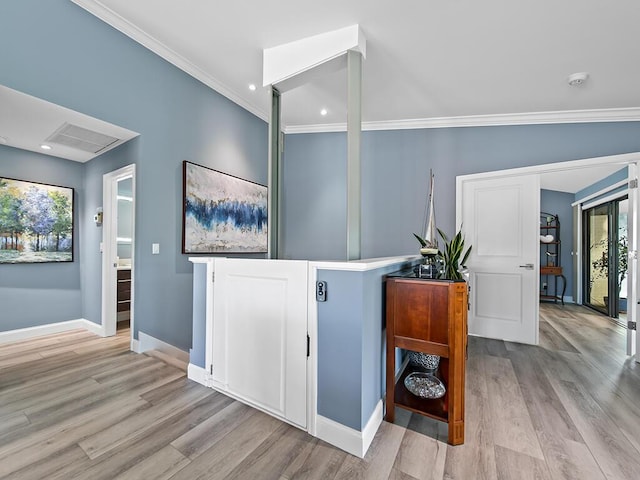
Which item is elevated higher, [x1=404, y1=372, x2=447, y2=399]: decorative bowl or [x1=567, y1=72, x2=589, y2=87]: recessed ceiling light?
[x1=567, y1=72, x2=589, y2=87]: recessed ceiling light

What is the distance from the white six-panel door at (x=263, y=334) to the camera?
5.58ft

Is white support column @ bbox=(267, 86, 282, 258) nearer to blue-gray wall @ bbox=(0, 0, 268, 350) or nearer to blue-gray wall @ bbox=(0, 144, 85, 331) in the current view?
blue-gray wall @ bbox=(0, 0, 268, 350)

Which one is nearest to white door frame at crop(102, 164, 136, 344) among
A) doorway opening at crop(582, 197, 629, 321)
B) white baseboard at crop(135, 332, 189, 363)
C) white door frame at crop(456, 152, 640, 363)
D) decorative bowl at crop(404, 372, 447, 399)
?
white baseboard at crop(135, 332, 189, 363)

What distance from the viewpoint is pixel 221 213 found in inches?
133

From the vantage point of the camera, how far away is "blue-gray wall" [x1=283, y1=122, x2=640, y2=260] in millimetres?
3496

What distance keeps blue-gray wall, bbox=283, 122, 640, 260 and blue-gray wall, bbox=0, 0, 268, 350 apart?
92cm

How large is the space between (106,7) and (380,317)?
300cm

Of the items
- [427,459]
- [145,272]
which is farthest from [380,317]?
[145,272]

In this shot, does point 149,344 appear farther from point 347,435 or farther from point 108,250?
point 347,435

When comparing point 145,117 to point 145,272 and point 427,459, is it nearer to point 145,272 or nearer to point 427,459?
point 145,272

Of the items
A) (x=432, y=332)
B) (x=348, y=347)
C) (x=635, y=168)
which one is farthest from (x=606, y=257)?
(x=348, y=347)

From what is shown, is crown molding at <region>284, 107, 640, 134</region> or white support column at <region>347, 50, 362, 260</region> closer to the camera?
white support column at <region>347, 50, 362, 260</region>

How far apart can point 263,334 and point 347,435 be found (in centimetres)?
72

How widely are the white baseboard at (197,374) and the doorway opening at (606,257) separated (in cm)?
562
